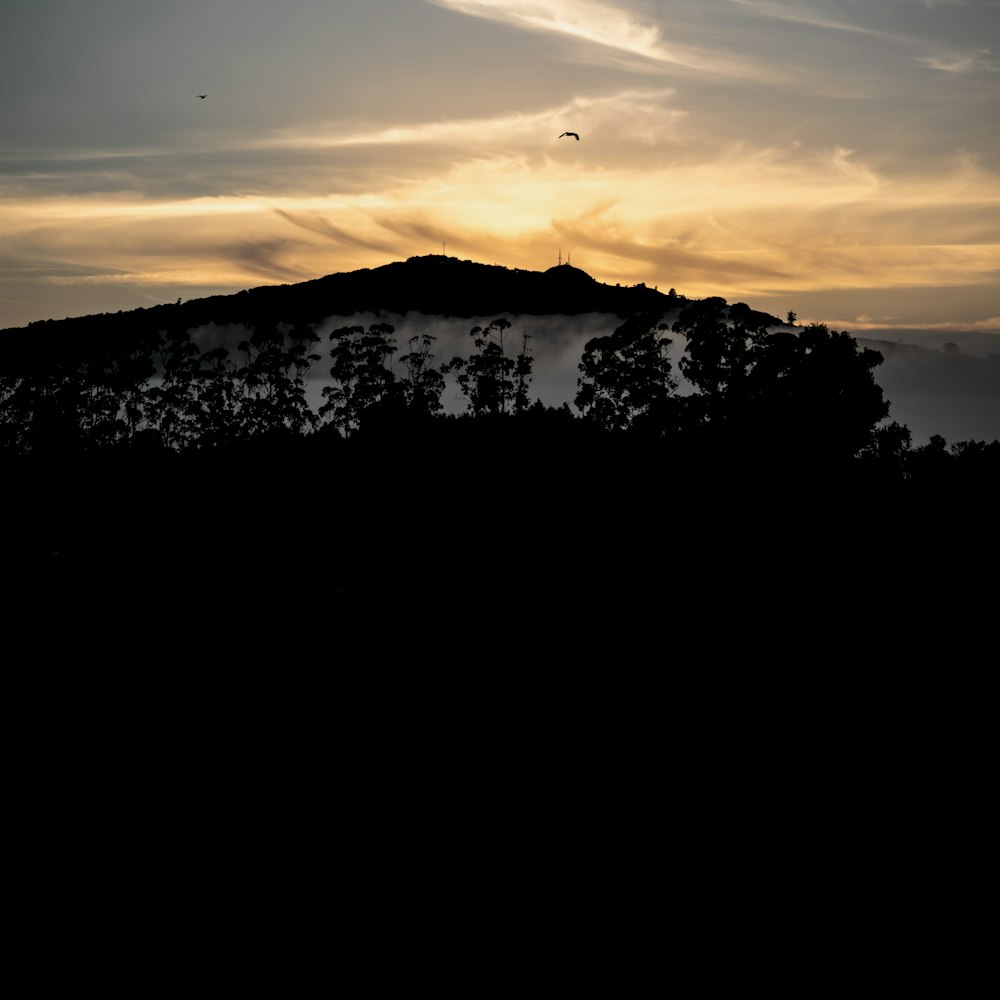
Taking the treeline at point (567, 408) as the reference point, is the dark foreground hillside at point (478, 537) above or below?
below

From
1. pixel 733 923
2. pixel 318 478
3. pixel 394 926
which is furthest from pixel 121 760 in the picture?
pixel 318 478

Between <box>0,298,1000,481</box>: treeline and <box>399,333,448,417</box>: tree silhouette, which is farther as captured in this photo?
<box>399,333,448,417</box>: tree silhouette

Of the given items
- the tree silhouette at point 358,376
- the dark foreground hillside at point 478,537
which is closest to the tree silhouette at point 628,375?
the dark foreground hillside at point 478,537

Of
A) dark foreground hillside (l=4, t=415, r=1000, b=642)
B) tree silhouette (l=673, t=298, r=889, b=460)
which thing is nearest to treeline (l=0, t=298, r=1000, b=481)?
tree silhouette (l=673, t=298, r=889, b=460)

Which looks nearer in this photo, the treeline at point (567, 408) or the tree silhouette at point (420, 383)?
the treeline at point (567, 408)

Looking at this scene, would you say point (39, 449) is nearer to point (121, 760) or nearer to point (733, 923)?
point (121, 760)

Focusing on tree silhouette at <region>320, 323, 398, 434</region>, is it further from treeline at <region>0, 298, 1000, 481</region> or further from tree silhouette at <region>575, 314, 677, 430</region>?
tree silhouette at <region>575, 314, 677, 430</region>

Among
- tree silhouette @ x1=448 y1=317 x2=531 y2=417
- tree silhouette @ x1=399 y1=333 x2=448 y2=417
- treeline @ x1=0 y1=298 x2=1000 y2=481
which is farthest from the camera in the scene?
tree silhouette @ x1=448 y1=317 x2=531 y2=417

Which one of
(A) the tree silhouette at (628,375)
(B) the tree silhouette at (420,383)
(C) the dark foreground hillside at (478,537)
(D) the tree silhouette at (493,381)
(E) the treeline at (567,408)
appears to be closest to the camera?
(C) the dark foreground hillside at (478,537)

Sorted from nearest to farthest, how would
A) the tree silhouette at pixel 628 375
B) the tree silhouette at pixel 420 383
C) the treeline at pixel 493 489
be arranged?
the treeline at pixel 493 489 → the tree silhouette at pixel 628 375 → the tree silhouette at pixel 420 383

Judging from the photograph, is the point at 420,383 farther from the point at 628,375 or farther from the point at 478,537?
the point at 478,537

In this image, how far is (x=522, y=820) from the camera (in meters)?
20.0

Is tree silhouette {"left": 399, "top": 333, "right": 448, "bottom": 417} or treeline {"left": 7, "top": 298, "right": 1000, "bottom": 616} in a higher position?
tree silhouette {"left": 399, "top": 333, "right": 448, "bottom": 417}

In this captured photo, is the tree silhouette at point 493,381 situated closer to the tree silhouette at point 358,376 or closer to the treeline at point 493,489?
the treeline at point 493,489
